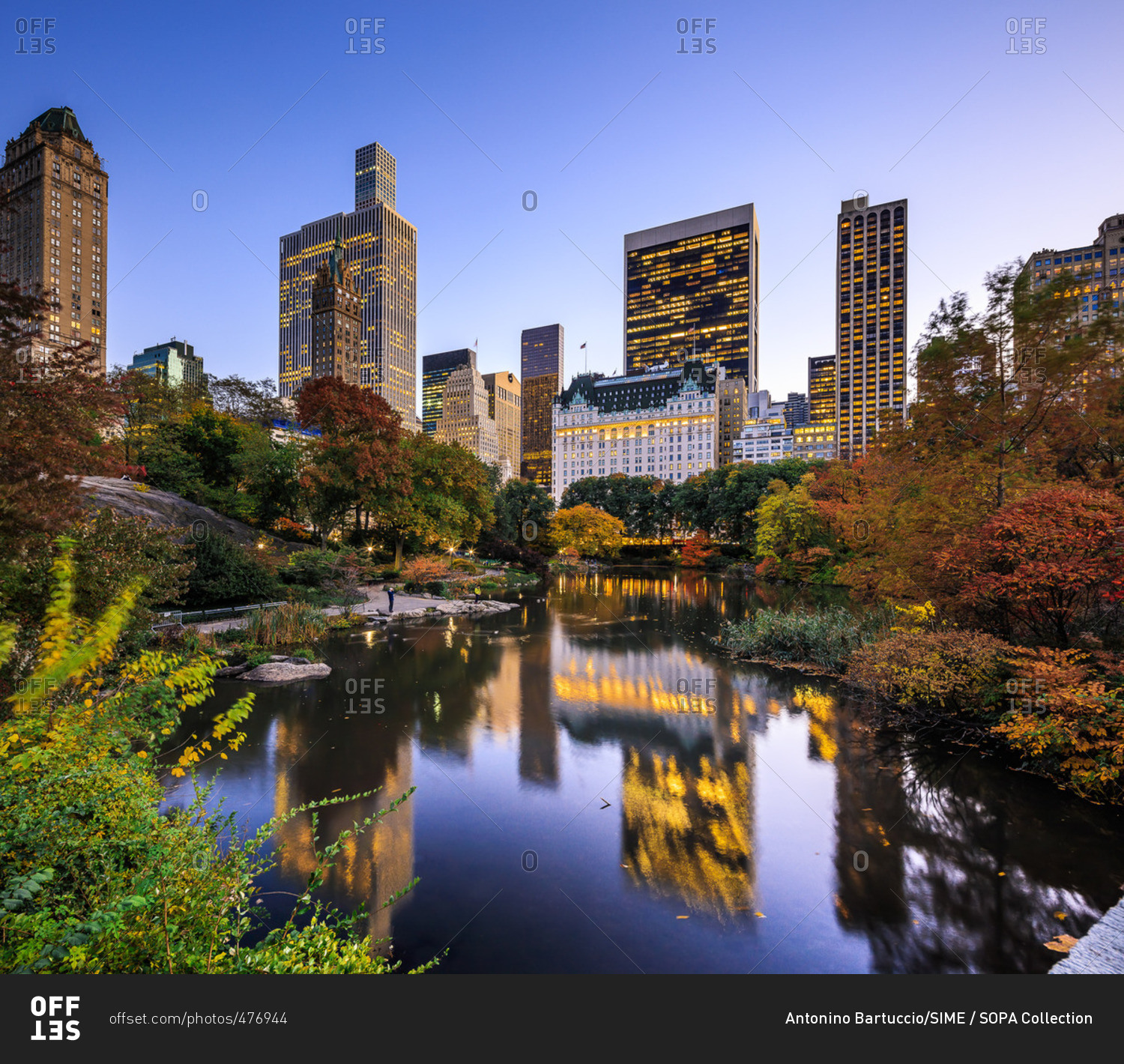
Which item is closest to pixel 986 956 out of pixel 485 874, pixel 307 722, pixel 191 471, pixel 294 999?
pixel 485 874

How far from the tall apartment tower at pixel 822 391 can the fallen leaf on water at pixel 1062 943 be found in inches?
7395

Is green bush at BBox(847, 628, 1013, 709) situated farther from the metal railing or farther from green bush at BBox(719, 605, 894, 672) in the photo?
the metal railing

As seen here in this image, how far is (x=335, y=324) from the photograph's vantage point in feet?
363

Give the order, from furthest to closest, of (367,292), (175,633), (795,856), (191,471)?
(367,292) < (191,471) < (175,633) < (795,856)

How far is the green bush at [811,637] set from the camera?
13.3 metres

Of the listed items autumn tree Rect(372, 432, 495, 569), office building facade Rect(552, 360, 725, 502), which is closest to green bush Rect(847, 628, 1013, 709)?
autumn tree Rect(372, 432, 495, 569)

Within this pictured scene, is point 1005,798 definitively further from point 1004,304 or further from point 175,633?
point 175,633

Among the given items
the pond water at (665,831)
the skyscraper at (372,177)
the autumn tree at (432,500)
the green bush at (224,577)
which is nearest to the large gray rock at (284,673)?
the pond water at (665,831)

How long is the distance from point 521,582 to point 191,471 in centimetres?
2010

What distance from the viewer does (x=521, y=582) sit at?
35.6 meters

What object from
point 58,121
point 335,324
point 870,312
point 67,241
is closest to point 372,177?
point 335,324

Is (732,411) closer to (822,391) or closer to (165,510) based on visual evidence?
(822,391)

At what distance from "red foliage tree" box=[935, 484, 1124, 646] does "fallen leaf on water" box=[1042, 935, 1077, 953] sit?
4078mm

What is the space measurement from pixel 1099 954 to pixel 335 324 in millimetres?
129483
